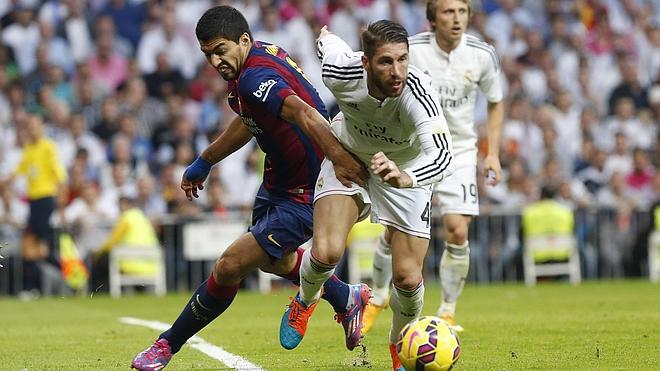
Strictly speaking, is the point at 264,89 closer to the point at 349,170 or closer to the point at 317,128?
the point at 317,128

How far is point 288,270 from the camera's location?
8.24 m

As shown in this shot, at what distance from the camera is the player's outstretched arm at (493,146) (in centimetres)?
1023

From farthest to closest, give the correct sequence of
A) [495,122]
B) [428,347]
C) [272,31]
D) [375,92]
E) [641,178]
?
1. [272,31]
2. [641,178]
3. [495,122]
4. [375,92]
5. [428,347]

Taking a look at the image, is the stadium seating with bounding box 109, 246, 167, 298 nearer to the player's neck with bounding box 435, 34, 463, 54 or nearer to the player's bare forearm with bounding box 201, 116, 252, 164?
the player's neck with bounding box 435, 34, 463, 54

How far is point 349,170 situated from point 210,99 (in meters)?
13.7

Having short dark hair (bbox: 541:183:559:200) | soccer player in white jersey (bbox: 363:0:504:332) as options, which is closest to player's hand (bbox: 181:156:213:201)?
soccer player in white jersey (bbox: 363:0:504:332)

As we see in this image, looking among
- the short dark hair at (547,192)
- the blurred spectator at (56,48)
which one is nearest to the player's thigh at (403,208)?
the short dark hair at (547,192)

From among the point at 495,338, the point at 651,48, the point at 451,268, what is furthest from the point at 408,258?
the point at 651,48

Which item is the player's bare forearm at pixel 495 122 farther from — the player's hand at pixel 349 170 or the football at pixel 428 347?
the football at pixel 428 347

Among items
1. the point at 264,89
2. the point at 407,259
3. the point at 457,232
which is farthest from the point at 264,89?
the point at 457,232

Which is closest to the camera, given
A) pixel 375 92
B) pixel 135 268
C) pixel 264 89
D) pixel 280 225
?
pixel 375 92

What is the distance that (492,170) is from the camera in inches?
403

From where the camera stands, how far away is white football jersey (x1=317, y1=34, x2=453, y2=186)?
691cm

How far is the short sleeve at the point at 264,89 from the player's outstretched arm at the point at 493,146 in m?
3.24
